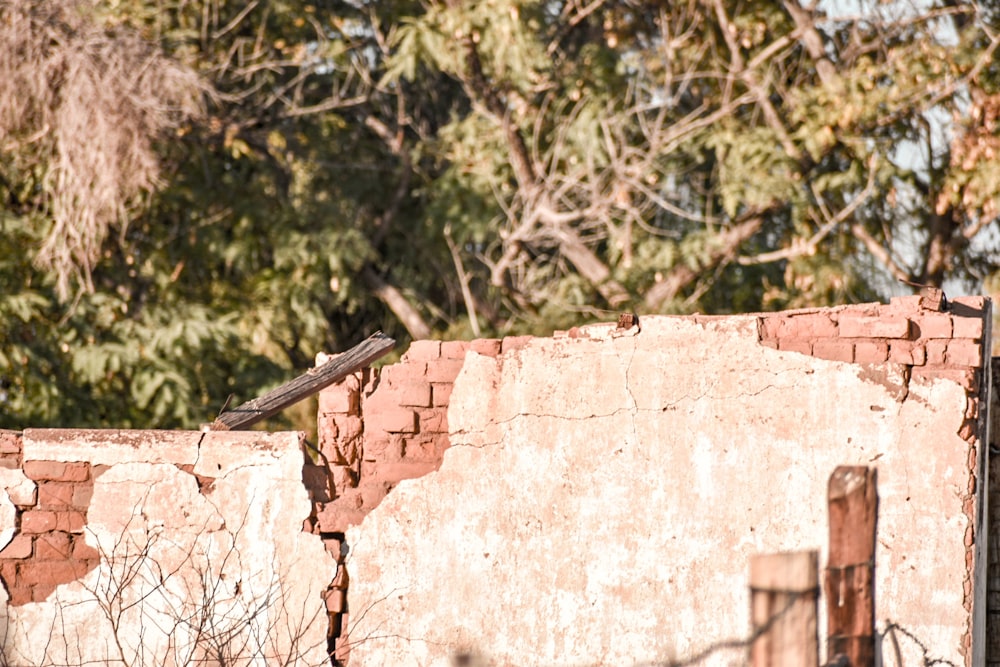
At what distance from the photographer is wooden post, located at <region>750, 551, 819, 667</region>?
7.63ft

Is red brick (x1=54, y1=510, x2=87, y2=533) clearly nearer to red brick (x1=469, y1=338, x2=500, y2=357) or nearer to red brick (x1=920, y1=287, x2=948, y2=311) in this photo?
red brick (x1=469, y1=338, x2=500, y2=357)

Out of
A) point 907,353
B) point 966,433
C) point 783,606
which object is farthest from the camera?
point 907,353

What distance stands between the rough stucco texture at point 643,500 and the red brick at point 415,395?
115 mm

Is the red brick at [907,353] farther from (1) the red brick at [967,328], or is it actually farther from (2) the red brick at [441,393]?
(2) the red brick at [441,393]

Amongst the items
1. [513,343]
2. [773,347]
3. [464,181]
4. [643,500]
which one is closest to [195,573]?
[513,343]

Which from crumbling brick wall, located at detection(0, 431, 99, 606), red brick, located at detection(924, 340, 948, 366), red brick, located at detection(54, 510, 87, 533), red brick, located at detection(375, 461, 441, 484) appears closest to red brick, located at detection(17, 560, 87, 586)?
crumbling brick wall, located at detection(0, 431, 99, 606)

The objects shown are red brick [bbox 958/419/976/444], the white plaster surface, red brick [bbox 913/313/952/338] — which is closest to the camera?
red brick [bbox 958/419/976/444]

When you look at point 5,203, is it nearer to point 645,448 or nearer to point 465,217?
point 465,217

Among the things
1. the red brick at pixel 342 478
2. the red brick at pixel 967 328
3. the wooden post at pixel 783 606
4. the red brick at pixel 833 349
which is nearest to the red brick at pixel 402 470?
the red brick at pixel 342 478

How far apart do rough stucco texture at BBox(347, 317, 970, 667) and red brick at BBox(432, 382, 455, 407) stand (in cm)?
4

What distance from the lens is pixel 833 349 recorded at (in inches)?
153

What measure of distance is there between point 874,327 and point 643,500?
976 mm

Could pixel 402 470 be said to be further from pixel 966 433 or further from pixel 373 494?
pixel 966 433

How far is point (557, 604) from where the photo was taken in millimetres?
3982
